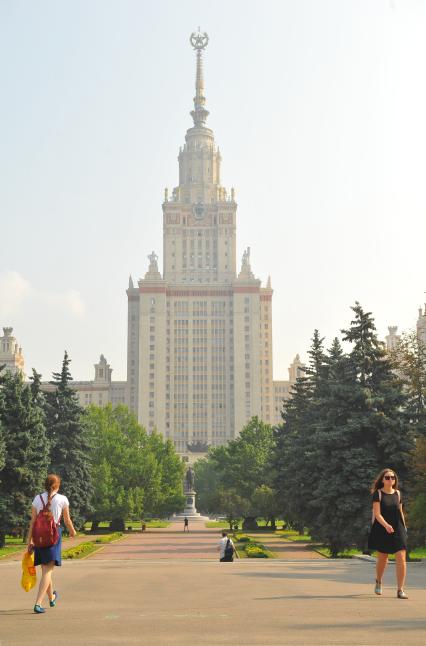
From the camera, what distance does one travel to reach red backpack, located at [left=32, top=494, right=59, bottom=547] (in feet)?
42.4

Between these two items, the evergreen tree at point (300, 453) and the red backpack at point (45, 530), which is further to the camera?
the evergreen tree at point (300, 453)

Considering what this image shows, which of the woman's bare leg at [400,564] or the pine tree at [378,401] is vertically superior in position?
the pine tree at [378,401]

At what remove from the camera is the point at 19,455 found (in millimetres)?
48625

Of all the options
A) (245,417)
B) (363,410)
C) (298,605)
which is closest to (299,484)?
(363,410)

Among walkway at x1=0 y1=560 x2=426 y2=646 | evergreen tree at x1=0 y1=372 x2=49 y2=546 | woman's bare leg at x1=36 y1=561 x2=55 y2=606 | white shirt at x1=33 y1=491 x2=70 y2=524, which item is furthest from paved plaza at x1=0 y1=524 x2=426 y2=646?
evergreen tree at x1=0 y1=372 x2=49 y2=546

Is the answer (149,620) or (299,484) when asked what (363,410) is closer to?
(299,484)

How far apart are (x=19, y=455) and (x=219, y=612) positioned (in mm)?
37819

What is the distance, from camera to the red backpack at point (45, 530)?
12.9 m

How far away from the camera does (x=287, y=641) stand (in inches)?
392

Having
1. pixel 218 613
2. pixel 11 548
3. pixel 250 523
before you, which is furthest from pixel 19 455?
pixel 218 613

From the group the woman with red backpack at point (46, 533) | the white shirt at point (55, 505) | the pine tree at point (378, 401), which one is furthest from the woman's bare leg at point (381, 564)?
the pine tree at point (378, 401)

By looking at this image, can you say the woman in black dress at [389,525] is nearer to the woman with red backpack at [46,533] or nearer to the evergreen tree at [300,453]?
the woman with red backpack at [46,533]

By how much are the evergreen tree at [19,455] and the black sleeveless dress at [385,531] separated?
35698 millimetres

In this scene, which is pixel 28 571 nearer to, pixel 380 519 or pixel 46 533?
pixel 46 533
